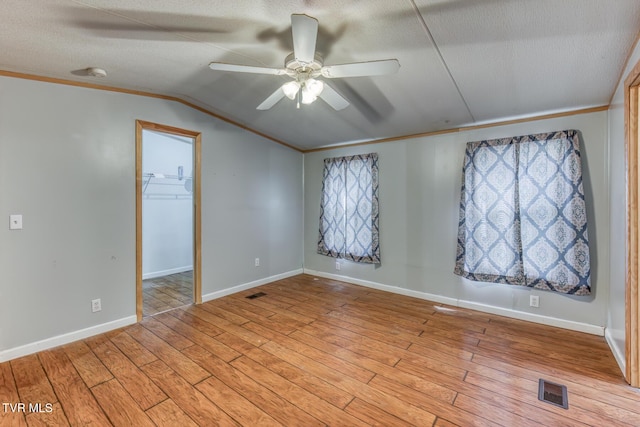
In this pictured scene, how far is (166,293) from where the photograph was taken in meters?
4.04

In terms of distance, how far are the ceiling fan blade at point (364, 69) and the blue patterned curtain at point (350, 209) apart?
2.47 m

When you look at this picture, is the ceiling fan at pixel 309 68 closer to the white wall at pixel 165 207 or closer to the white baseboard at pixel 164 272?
the white wall at pixel 165 207

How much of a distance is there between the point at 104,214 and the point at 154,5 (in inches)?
82.1

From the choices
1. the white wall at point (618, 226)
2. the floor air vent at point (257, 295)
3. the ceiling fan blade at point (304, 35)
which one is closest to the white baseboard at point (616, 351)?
the white wall at point (618, 226)

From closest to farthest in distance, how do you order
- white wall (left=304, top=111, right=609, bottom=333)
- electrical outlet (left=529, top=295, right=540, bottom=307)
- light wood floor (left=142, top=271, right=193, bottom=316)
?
white wall (left=304, top=111, right=609, bottom=333) → electrical outlet (left=529, top=295, right=540, bottom=307) → light wood floor (left=142, top=271, right=193, bottom=316)

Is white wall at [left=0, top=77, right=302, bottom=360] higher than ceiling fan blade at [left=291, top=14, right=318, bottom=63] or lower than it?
lower

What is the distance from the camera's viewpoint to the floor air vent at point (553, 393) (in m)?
1.85

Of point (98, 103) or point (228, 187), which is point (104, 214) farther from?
point (228, 187)

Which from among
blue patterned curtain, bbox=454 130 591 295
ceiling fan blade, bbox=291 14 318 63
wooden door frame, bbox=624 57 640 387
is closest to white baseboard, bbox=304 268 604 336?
blue patterned curtain, bbox=454 130 591 295

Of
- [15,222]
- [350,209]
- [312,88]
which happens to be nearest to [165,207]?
[15,222]

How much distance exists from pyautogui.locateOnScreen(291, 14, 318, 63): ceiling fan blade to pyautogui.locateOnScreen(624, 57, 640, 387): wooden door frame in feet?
7.06

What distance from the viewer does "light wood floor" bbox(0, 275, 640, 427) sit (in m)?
1.74

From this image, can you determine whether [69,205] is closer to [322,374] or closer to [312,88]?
[312,88]

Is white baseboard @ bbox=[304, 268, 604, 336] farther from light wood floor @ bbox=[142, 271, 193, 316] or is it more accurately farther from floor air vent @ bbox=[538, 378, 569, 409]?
light wood floor @ bbox=[142, 271, 193, 316]
